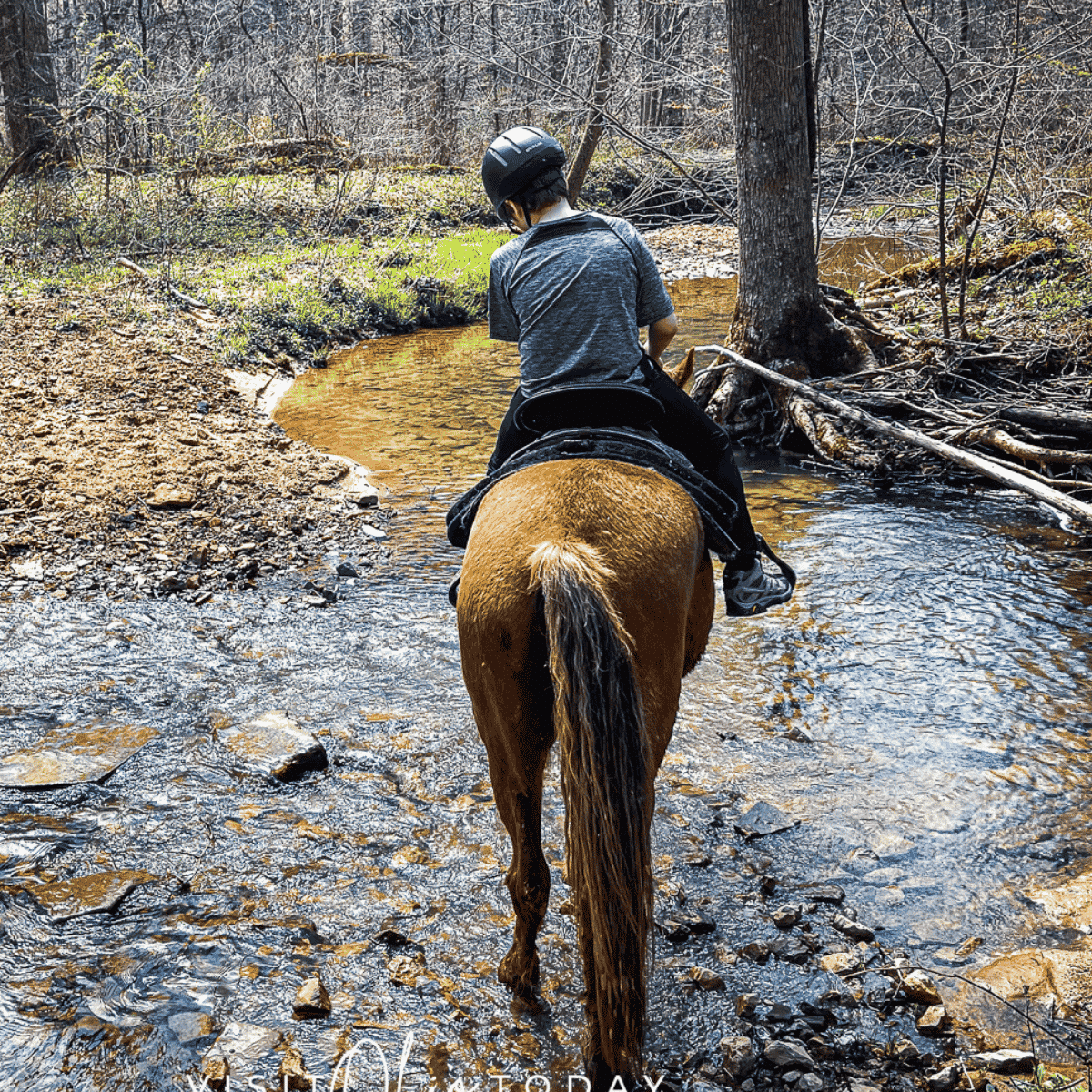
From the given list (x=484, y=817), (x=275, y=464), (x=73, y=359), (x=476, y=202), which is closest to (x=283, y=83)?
(x=476, y=202)

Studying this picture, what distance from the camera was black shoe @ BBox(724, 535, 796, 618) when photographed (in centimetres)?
430

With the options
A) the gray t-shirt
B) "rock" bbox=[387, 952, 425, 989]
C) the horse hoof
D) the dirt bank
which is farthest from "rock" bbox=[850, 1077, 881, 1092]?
the dirt bank

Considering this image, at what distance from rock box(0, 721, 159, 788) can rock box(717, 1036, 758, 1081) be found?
10.3 feet

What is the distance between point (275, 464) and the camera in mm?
8594

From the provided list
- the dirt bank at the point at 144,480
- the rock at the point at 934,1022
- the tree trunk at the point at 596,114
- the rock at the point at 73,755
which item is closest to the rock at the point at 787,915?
the rock at the point at 934,1022

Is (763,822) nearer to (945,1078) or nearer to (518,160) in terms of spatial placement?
(945,1078)

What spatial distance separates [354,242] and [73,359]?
8.57 metres

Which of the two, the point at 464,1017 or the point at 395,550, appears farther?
the point at 395,550

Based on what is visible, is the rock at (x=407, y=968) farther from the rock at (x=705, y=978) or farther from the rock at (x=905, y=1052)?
the rock at (x=905, y=1052)

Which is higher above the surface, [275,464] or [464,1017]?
[275,464]

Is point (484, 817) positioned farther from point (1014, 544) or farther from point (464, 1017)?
point (1014, 544)

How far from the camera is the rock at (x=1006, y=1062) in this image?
9.16 ft

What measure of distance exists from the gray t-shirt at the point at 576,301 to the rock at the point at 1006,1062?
259 centimetres

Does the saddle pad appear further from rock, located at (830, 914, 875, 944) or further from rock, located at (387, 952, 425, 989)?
rock, located at (387, 952, 425, 989)
